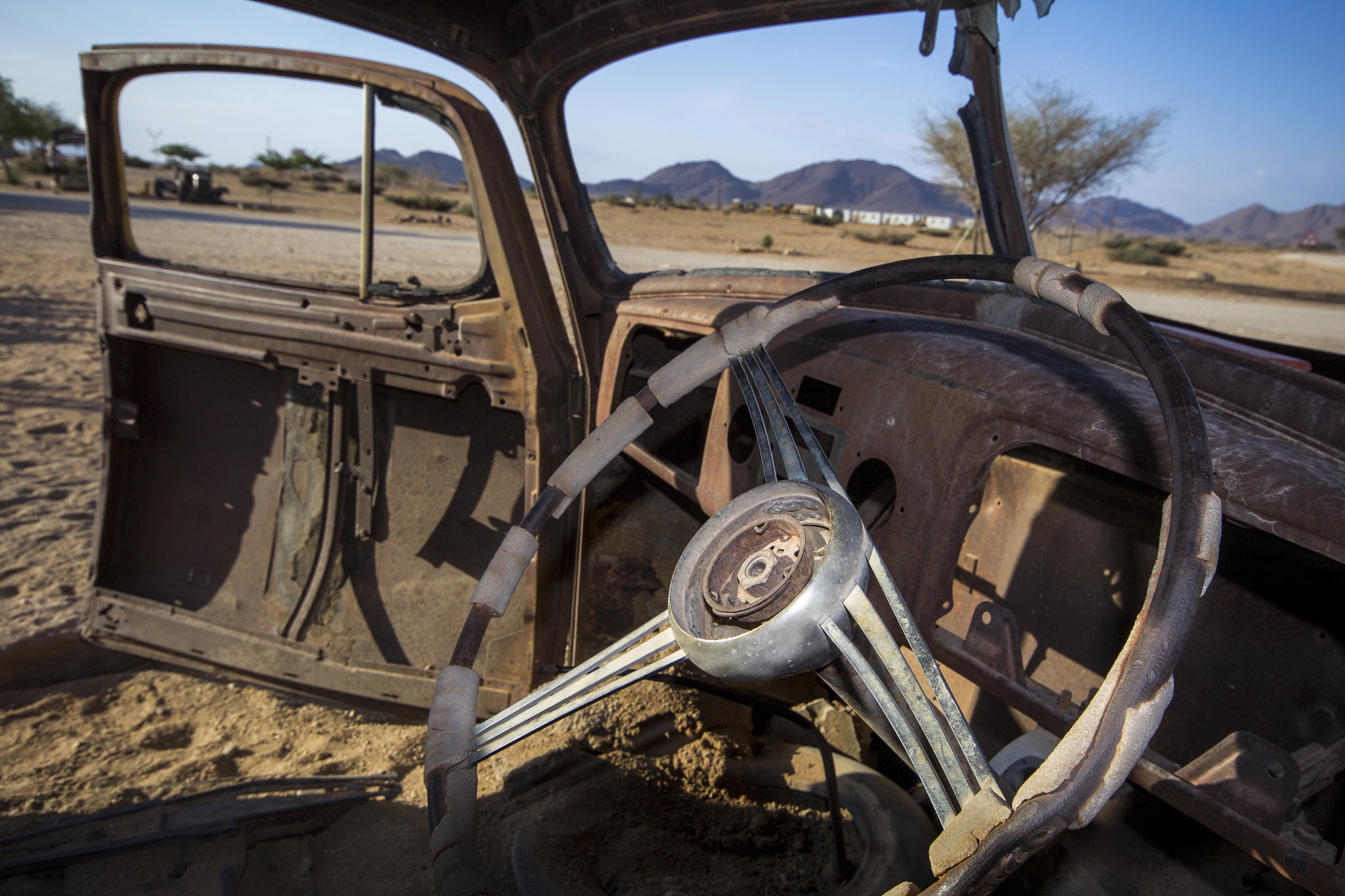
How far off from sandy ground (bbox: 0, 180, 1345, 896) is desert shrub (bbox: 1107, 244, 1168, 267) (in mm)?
22110

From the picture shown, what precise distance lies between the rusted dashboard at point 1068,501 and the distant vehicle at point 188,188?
799 inches

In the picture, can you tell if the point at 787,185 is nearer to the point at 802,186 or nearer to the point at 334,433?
the point at 802,186

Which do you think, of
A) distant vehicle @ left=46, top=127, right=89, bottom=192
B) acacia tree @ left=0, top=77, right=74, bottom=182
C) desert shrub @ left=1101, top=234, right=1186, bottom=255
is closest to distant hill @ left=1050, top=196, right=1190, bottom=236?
desert shrub @ left=1101, top=234, right=1186, bottom=255

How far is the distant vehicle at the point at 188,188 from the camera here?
1808 cm

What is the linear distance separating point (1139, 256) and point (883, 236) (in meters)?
22.3

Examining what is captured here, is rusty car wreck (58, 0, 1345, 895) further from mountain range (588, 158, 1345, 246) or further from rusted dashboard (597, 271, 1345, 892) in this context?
mountain range (588, 158, 1345, 246)

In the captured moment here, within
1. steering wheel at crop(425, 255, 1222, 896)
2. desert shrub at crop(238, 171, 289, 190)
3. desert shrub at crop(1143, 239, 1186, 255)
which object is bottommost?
steering wheel at crop(425, 255, 1222, 896)

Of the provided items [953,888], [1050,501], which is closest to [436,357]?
[1050,501]

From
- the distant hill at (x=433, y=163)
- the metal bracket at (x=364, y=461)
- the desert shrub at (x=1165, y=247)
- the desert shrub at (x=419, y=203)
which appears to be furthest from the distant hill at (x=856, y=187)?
the desert shrub at (x=1165, y=247)

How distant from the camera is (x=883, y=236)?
4137 millimetres

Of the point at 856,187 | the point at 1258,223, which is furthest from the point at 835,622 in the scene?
the point at 1258,223

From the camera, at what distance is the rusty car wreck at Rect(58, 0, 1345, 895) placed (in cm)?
101

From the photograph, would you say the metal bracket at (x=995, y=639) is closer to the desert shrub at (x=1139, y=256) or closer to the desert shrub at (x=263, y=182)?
the desert shrub at (x=1139, y=256)

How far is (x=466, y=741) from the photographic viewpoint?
130 cm
